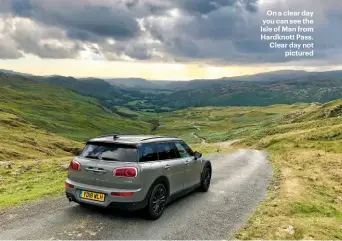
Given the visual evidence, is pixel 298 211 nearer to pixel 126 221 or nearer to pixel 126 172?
pixel 126 221

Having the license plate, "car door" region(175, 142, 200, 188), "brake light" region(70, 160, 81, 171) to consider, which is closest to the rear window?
"brake light" region(70, 160, 81, 171)

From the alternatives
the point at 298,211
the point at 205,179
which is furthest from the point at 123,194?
the point at 298,211

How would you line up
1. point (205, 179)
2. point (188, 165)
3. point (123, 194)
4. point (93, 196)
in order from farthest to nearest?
point (205, 179), point (188, 165), point (93, 196), point (123, 194)

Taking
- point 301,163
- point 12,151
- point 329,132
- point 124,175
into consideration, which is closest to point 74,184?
point 124,175

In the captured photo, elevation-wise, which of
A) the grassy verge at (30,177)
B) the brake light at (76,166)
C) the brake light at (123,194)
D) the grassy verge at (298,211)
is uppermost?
the brake light at (76,166)

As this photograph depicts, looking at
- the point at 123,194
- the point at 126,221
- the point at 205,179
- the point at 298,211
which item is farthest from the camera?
the point at 205,179

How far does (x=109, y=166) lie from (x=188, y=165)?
14.6 feet

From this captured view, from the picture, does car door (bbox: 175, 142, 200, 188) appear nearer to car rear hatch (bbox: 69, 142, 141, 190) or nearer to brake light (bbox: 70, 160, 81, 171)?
car rear hatch (bbox: 69, 142, 141, 190)

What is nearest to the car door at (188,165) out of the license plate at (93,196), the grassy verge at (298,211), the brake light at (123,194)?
the grassy verge at (298,211)

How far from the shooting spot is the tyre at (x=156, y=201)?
12.9m

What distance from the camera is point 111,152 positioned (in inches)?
507

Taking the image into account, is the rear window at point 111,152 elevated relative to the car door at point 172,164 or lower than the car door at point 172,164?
elevated

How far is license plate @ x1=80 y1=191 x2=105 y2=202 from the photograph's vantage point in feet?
40.9

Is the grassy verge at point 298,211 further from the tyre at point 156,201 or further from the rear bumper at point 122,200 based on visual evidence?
the rear bumper at point 122,200
